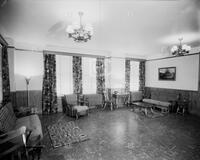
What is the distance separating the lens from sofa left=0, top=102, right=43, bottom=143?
2.25 m

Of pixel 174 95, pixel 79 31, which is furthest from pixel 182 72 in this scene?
pixel 79 31

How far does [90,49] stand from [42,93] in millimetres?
2960

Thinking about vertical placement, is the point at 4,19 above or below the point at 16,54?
above

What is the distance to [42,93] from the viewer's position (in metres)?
4.88

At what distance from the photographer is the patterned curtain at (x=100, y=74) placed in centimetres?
594

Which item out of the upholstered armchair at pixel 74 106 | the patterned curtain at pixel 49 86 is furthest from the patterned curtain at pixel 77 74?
the patterned curtain at pixel 49 86

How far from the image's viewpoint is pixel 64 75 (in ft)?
17.4

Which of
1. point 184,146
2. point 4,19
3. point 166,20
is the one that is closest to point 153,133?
point 184,146

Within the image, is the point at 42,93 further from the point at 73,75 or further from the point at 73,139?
the point at 73,139

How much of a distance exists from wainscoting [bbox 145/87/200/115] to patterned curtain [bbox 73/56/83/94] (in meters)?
4.29

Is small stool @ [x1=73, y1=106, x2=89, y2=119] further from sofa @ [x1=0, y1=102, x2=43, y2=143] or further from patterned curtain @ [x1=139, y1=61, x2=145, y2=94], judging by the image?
patterned curtain @ [x1=139, y1=61, x2=145, y2=94]

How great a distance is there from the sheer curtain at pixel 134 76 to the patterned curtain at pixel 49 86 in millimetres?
4336

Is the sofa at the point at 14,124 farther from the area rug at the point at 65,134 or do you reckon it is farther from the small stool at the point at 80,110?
the small stool at the point at 80,110

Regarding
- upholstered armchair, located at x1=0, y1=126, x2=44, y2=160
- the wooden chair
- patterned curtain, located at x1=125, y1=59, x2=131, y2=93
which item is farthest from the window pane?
upholstered armchair, located at x1=0, y1=126, x2=44, y2=160
